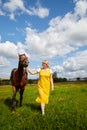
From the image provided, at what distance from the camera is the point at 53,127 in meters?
8.67

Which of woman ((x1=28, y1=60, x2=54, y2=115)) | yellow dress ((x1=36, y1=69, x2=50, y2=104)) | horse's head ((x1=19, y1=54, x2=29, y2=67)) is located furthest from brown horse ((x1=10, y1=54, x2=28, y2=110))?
yellow dress ((x1=36, y1=69, x2=50, y2=104))

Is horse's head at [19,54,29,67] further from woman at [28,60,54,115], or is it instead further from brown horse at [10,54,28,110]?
woman at [28,60,54,115]

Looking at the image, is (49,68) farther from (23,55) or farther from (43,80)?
(23,55)

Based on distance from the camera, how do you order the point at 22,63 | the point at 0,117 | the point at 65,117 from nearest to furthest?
the point at 65,117 < the point at 0,117 < the point at 22,63

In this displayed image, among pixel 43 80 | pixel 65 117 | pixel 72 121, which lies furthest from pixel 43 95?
pixel 72 121

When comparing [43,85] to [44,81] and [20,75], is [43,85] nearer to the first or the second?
[44,81]

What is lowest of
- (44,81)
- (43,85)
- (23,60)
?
(43,85)

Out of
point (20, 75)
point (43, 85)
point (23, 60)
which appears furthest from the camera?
point (20, 75)

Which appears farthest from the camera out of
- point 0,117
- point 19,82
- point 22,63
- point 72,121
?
point 19,82

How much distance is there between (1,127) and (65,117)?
2458mm

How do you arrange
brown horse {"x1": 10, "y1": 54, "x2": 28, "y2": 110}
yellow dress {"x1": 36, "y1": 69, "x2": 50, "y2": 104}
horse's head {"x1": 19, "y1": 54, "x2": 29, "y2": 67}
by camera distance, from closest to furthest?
1. yellow dress {"x1": 36, "y1": 69, "x2": 50, "y2": 104}
2. horse's head {"x1": 19, "y1": 54, "x2": 29, "y2": 67}
3. brown horse {"x1": 10, "y1": 54, "x2": 28, "y2": 110}

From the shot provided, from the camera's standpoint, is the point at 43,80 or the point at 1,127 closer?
the point at 1,127

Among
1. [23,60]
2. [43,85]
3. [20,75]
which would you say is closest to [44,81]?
[43,85]

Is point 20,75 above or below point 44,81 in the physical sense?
above
